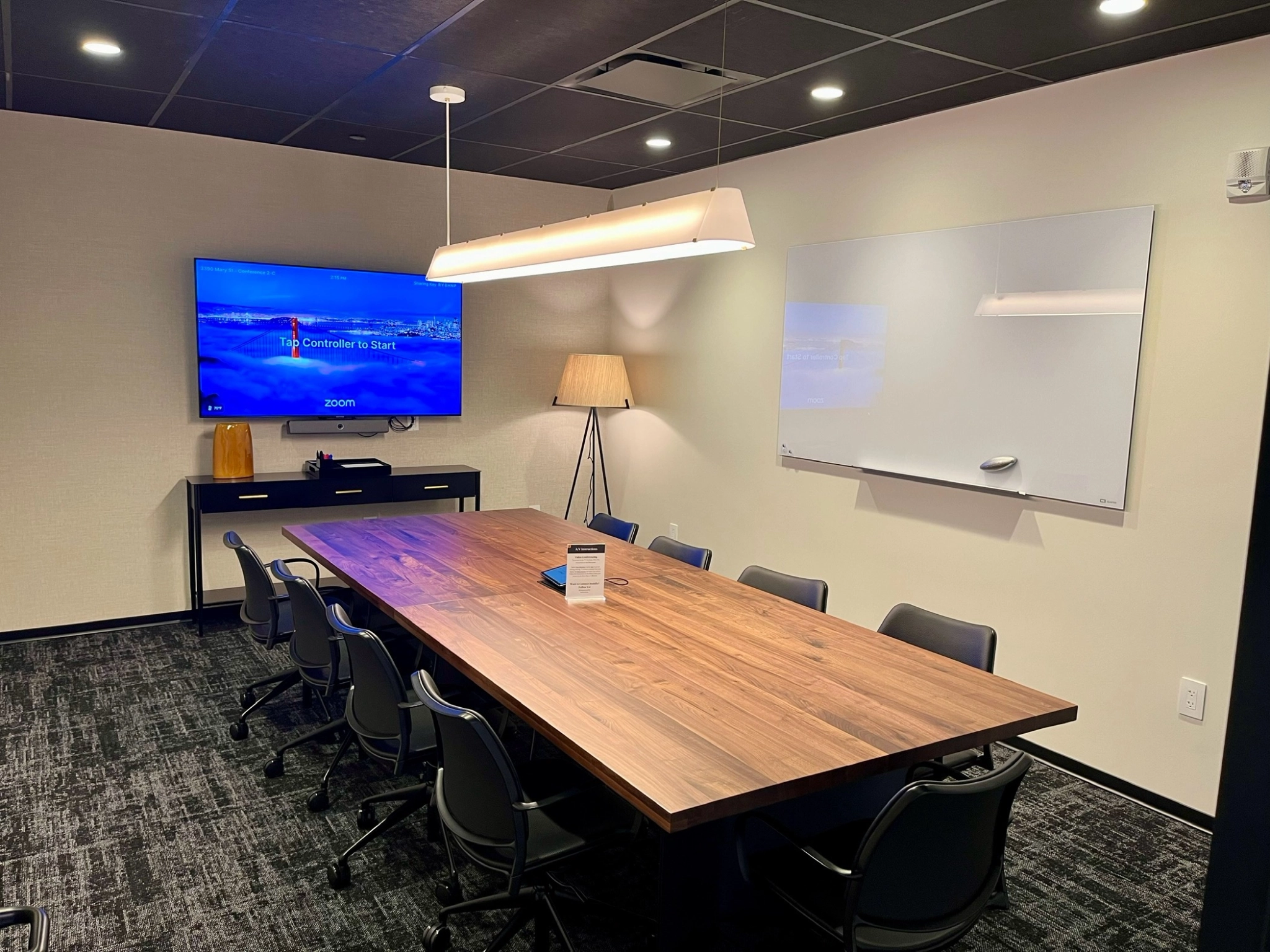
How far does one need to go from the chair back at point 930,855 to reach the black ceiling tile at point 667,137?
135 inches

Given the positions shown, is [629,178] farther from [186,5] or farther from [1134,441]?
[1134,441]

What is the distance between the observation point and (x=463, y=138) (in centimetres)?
507

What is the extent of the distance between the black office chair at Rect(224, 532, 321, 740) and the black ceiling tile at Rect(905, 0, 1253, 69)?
329 centimetres

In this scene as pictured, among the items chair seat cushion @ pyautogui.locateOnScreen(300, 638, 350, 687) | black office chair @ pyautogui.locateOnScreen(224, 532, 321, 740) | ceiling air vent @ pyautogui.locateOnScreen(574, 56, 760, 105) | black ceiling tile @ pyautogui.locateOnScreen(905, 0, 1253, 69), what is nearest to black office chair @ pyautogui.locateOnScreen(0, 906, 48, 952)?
Answer: chair seat cushion @ pyautogui.locateOnScreen(300, 638, 350, 687)

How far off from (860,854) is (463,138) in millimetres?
4433

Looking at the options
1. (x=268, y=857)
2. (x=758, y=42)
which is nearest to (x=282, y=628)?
(x=268, y=857)

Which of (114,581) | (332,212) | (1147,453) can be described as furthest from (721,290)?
(114,581)

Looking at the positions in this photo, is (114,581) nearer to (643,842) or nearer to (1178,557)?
(643,842)

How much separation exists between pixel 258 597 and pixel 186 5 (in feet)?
7.56

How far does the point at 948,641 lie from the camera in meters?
2.97

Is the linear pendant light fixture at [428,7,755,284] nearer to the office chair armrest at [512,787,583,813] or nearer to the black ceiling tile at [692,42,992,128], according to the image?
the black ceiling tile at [692,42,992,128]

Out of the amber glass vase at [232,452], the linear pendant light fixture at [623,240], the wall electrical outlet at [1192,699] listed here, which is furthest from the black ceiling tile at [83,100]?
the wall electrical outlet at [1192,699]

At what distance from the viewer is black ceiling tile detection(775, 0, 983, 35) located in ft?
9.32

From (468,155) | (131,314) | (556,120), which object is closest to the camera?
(556,120)
